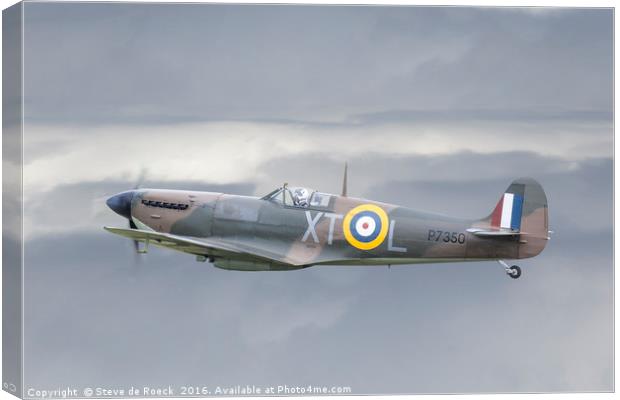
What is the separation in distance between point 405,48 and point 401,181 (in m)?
1.41

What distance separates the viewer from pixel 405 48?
16.9m

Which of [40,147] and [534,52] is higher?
[534,52]

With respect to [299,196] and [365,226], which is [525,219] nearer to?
[365,226]

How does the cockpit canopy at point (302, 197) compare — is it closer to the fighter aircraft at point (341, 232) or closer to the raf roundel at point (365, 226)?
the fighter aircraft at point (341, 232)

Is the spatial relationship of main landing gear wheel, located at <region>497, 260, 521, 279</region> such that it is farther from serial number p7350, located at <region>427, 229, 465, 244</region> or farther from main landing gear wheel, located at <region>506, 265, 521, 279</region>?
serial number p7350, located at <region>427, 229, 465, 244</region>

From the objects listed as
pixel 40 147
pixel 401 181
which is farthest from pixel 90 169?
pixel 401 181

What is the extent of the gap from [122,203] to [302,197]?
1968 millimetres

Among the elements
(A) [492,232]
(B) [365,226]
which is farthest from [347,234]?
(A) [492,232]

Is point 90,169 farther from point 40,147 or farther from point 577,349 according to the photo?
point 577,349

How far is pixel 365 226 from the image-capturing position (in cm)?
1658

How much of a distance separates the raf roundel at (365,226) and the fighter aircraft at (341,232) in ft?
0.03

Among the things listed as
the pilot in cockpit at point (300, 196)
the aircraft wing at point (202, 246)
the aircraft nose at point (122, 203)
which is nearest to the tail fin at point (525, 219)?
the pilot in cockpit at point (300, 196)

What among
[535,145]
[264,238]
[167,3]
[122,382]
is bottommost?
[122,382]

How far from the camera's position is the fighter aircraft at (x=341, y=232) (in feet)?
53.9
